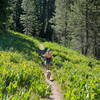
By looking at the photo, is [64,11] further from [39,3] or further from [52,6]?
[52,6]

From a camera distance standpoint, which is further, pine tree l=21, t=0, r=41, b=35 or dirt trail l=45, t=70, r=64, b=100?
pine tree l=21, t=0, r=41, b=35

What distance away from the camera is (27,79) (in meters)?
9.65

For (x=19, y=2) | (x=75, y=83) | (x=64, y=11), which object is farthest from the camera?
(x=19, y=2)

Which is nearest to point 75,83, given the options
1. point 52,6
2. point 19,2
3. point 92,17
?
point 92,17

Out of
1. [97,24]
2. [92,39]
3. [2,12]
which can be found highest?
[2,12]

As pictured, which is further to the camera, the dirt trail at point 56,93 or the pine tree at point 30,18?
the pine tree at point 30,18

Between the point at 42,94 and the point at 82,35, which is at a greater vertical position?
the point at 42,94

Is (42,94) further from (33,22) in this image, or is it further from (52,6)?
(52,6)

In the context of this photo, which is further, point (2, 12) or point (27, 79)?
point (2, 12)

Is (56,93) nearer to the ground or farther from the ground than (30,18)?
farther from the ground

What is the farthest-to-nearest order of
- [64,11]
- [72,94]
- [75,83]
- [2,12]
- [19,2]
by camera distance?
[19,2]
[64,11]
[2,12]
[75,83]
[72,94]

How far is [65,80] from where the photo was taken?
11562 millimetres

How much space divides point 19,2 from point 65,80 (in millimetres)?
51719

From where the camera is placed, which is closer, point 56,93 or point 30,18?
point 56,93
